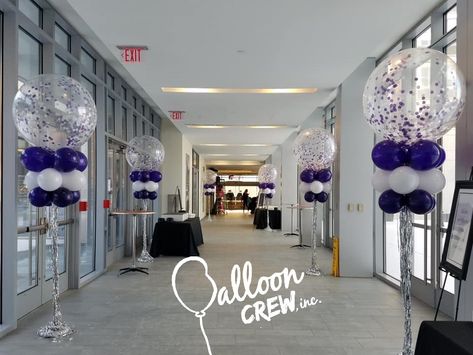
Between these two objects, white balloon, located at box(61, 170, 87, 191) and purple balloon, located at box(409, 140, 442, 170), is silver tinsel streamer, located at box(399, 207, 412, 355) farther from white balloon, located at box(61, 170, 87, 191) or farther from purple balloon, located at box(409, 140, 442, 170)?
white balloon, located at box(61, 170, 87, 191)

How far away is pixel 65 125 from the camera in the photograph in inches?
153

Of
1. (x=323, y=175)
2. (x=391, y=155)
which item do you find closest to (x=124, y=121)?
(x=323, y=175)

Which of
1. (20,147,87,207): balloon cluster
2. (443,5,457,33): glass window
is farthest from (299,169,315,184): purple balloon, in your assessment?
(20,147,87,207): balloon cluster

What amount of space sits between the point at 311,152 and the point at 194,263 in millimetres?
3031

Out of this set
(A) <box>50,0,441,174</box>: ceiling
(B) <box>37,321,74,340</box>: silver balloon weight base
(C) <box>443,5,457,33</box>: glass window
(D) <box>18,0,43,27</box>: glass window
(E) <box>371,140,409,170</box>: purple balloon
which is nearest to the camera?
(E) <box>371,140,409,170</box>: purple balloon

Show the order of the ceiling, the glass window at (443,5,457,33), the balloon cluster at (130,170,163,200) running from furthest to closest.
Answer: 1. the balloon cluster at (130,170,163,200)
2. the glass window at (443,5,457,33)
3. the ceiling

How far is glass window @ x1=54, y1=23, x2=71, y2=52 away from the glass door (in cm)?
233

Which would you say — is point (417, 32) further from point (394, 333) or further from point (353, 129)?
point (394, 333)

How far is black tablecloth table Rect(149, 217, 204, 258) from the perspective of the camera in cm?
885

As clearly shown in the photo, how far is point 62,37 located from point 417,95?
4.80 m

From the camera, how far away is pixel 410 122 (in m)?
3.16

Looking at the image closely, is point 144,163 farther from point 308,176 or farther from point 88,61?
point 308,176

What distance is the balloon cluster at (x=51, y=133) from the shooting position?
374 cm

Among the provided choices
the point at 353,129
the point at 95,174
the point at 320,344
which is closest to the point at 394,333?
the point at 320,344
